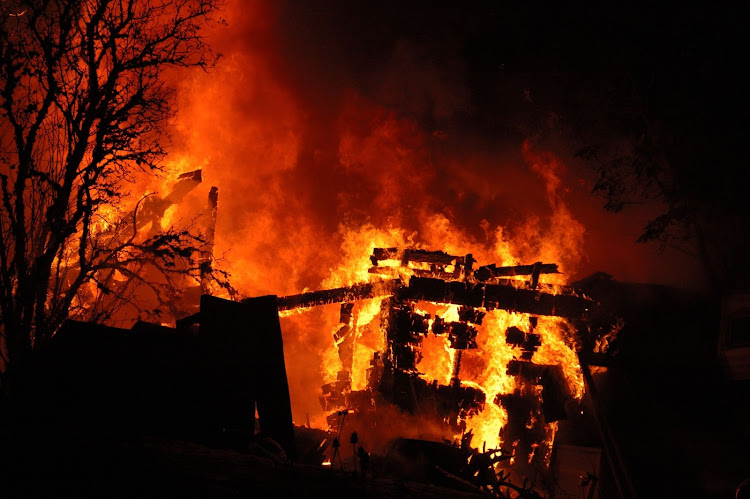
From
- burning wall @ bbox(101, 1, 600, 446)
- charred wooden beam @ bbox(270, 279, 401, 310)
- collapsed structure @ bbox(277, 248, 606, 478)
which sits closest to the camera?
collapsed structure @ bbox(277, 248, 606, 478)

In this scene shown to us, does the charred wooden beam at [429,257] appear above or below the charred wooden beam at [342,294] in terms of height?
above

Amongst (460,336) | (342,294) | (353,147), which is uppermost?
(353,147)

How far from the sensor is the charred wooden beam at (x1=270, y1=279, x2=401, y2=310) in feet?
46.0

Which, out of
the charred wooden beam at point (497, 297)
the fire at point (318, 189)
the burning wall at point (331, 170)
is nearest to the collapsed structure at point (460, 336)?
the charred wooden beam at point (497, 297)

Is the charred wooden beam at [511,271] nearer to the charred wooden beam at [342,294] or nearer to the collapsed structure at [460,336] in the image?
the collapsed structure at [460,336]

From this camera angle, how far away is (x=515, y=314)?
1387 cm

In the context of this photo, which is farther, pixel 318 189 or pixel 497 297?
pixel 318 189

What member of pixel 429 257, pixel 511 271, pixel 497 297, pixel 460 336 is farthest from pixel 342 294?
pixel 511 271

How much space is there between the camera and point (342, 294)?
1434cm

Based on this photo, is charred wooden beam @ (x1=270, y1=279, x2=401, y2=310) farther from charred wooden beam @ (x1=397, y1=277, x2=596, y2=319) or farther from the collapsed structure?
charred wooden beam @ (x1=397, y1=277, x2=596, y2=319)

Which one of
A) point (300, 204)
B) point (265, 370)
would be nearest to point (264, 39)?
point (300, 204)

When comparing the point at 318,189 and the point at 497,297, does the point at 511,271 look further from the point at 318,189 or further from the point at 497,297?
the point at 318,189

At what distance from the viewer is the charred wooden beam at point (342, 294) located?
1402cm

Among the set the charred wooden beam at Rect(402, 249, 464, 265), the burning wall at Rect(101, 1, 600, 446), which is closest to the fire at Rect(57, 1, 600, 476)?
the burning wall at Rect(101, 1, 600, 446)
